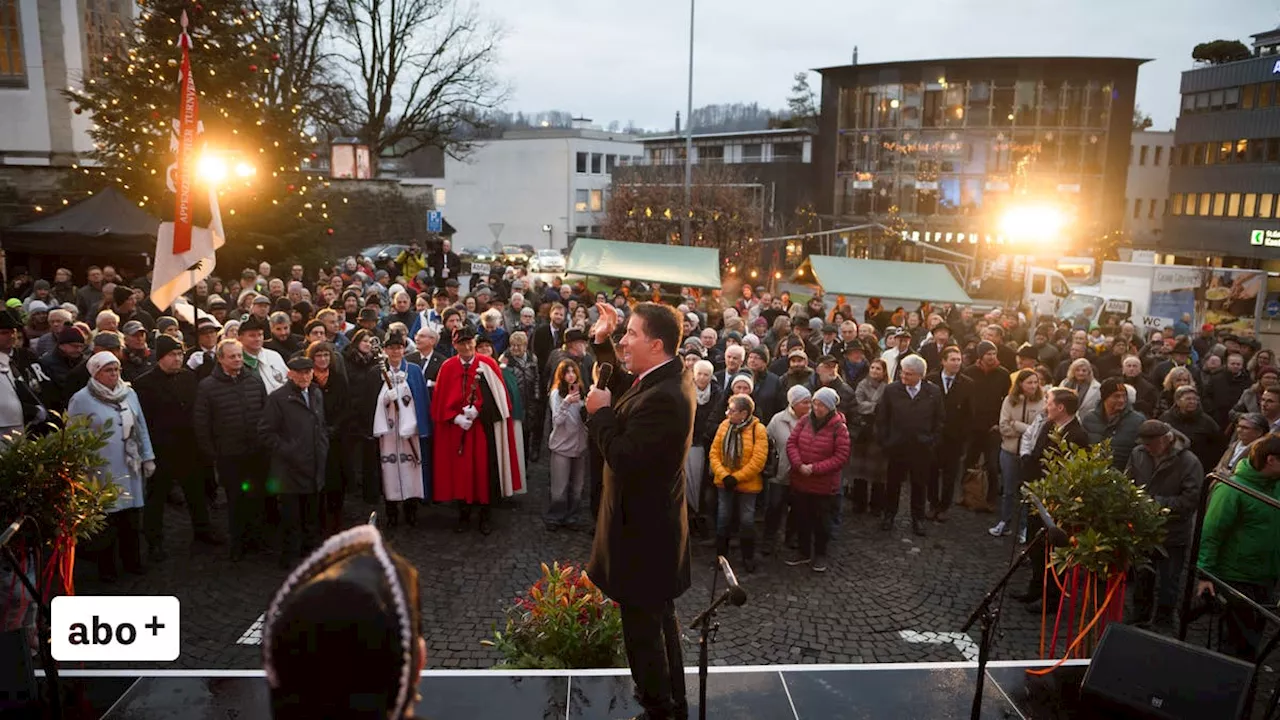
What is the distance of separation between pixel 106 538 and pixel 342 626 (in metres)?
6.54

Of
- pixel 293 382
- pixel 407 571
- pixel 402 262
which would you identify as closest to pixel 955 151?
pixel 402 262

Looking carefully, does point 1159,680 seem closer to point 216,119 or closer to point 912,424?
point 912,424

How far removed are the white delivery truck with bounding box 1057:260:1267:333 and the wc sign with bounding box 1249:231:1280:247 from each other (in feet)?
77.8

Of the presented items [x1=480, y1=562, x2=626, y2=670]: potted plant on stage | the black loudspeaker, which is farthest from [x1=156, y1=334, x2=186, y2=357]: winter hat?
the black loudspeaker

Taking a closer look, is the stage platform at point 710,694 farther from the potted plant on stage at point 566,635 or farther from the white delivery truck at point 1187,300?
the white delivery truck at point 1187,300

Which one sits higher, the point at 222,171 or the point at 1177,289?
the point at 222,171

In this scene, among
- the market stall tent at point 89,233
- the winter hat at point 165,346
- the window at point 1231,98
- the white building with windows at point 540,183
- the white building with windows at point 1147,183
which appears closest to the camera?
the winter hat at point 165,346

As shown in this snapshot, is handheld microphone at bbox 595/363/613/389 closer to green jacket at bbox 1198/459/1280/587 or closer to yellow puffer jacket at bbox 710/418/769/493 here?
yellow puffer jacket at bbox 710/418/769/493

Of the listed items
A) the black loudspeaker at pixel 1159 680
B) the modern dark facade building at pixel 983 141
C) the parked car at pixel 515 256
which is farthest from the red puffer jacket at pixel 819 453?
the modern dark facade building at pixel 983 141

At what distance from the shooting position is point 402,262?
2541 cm

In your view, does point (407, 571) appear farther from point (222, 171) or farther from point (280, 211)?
point (280, 211)

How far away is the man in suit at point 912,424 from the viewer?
8.66 m

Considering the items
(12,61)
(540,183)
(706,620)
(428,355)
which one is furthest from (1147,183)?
(706,620)

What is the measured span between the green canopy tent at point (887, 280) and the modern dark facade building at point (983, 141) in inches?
1017
